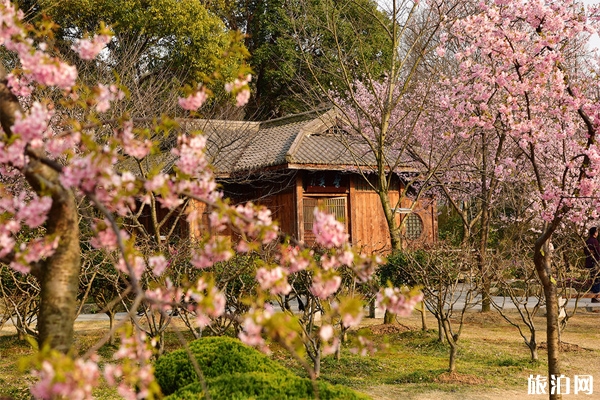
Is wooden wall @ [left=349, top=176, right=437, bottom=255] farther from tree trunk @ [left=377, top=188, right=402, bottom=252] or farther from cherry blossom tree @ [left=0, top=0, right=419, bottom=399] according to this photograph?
cherry blossom tree @ [left=0, top=0, right=419, bottom=399]

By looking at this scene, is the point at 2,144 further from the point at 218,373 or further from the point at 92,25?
the point at 92,25

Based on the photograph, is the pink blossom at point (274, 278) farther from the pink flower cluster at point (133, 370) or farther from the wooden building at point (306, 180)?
the wooden building at point (306, 180)

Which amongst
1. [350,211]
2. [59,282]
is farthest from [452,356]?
[350,211]

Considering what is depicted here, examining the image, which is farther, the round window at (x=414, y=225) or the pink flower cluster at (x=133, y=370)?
the round window at (x=414, y=225)

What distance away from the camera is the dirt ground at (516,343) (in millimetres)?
7621

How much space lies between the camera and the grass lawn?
25.9 ft

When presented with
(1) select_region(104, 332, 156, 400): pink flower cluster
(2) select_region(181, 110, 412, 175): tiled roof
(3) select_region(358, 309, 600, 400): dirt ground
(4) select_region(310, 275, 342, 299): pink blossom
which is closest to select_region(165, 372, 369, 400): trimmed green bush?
(4) select_region(310, 275, 342, 299): pink blossom

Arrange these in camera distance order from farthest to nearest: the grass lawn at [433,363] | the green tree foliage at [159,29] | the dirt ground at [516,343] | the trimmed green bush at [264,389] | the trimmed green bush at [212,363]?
the green tree foliage at [159,29] → the grass lawn at [433,363] → the dirt ground at [516,343] → the trimmed green bush at [212,363] → the trimmed green bush at [264,389]

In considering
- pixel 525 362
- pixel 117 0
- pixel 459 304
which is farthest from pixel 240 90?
pixel 117 0

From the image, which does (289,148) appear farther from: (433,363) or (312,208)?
(433,363)

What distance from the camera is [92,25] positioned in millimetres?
21781

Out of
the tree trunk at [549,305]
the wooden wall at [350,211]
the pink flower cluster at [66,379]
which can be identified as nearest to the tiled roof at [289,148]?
the wooden wall at [350,211]

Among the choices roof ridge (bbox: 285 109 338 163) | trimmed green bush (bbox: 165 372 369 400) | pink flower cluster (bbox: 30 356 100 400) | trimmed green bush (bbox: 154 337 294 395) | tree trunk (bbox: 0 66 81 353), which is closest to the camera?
pink flower cluster (bbox: 30 356 100 400)

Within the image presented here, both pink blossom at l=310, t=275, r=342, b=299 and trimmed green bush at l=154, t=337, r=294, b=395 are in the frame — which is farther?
trimmed green bush at l=154, t=337, r=294, b=395
